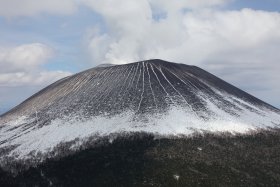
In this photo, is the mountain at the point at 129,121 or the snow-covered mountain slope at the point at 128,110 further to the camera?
the snow-covered mountain slope at the point at 128,110

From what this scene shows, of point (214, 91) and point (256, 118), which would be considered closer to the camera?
point (256, 118)

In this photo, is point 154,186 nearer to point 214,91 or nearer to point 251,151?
point 251,151

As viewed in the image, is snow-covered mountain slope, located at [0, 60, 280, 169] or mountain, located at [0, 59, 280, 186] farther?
snow-covered mountain slope, located at [0, 60, 280, 169]

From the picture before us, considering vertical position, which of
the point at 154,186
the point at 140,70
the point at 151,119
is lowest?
the point at 154,186

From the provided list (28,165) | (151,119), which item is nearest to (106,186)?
(28,165)
